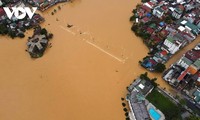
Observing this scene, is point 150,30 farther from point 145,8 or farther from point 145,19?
point 145,8

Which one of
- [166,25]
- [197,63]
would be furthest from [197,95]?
[166,25]

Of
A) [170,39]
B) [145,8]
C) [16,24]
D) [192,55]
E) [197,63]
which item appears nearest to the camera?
[197,63]

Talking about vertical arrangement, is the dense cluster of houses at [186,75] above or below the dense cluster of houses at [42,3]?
above

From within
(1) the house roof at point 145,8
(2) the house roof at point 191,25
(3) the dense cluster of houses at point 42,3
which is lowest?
(3) the dense cluster of houses at point 42,3

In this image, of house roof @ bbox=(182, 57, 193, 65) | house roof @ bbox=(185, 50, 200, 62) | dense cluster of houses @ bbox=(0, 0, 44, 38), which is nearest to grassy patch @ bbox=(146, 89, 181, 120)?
house roof @ bbox=(182, 57, 193, 65)

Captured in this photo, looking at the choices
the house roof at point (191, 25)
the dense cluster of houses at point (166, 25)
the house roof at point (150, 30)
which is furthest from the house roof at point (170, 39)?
the house roof at point (191, 25)

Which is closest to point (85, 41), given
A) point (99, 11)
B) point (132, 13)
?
point (99, 11)

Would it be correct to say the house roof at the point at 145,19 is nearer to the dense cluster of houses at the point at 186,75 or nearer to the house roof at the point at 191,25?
the house roof at the point at 191,25
